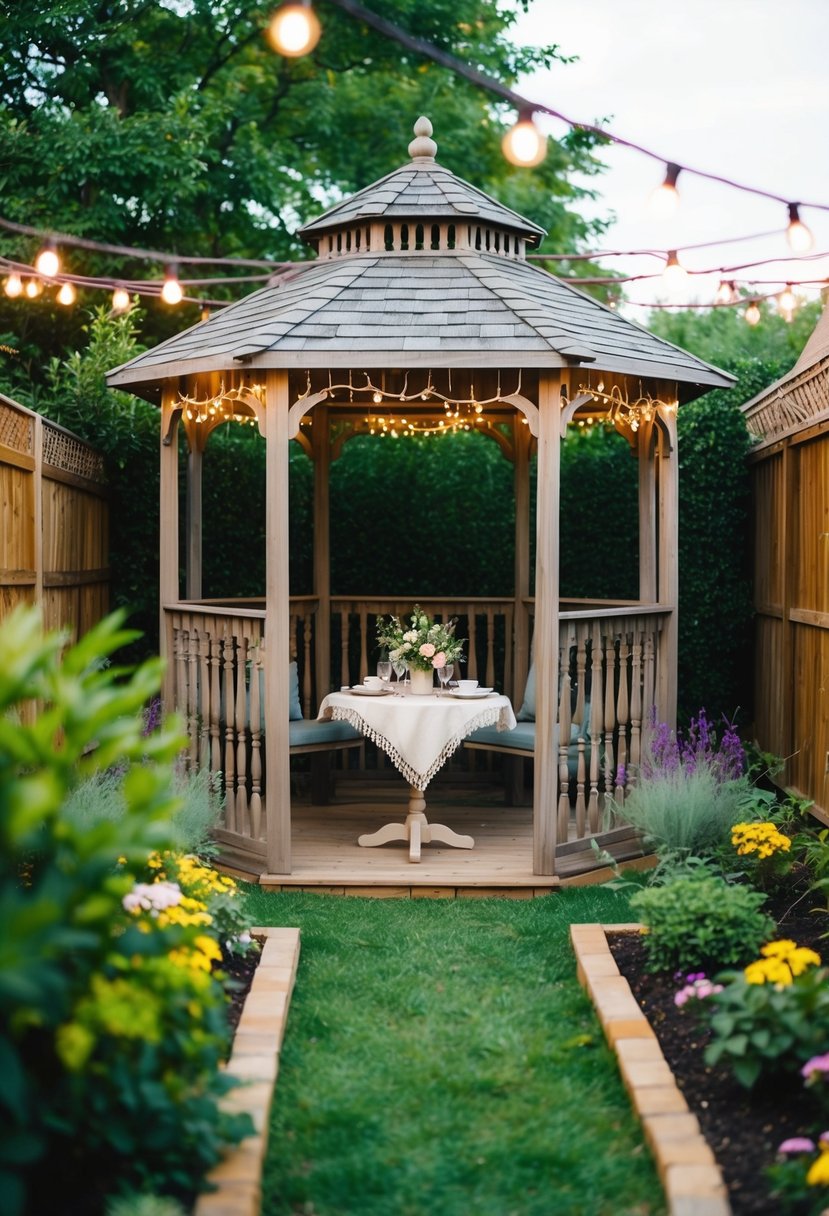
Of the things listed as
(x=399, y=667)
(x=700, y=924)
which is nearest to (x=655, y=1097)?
(x=700, y=924)

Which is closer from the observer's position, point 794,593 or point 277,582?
point 277,582

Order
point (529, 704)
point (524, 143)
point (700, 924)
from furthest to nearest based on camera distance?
1. point (529, 704)
2. point (524, 143)
3. point (700, 924)

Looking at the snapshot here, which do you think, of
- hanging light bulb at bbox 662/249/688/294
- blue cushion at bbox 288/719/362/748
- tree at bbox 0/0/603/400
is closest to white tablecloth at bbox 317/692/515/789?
blue cushion at bbox 288/719/362/748

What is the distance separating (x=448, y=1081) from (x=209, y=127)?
36.3ft

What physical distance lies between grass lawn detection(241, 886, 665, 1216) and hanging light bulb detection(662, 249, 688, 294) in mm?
3393

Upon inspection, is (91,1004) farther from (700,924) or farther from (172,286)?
(172,286)

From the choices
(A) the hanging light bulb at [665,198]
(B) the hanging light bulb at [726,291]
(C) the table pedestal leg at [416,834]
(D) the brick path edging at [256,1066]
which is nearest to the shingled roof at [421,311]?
(A) the hanging light bulb at [665,198]

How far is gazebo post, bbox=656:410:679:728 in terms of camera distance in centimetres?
747

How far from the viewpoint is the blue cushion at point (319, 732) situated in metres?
7.70

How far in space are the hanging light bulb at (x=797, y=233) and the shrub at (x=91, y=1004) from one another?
4.17 meters

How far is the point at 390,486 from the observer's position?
387 inches

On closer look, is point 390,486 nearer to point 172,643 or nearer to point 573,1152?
point 172,643

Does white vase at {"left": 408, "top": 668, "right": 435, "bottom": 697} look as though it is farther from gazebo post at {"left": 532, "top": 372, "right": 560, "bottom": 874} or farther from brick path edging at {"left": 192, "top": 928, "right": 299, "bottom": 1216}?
brick path edging at {"left": 192, "top": 928, "right": 299, "bottom": 1216}

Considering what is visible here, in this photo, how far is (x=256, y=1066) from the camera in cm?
387
